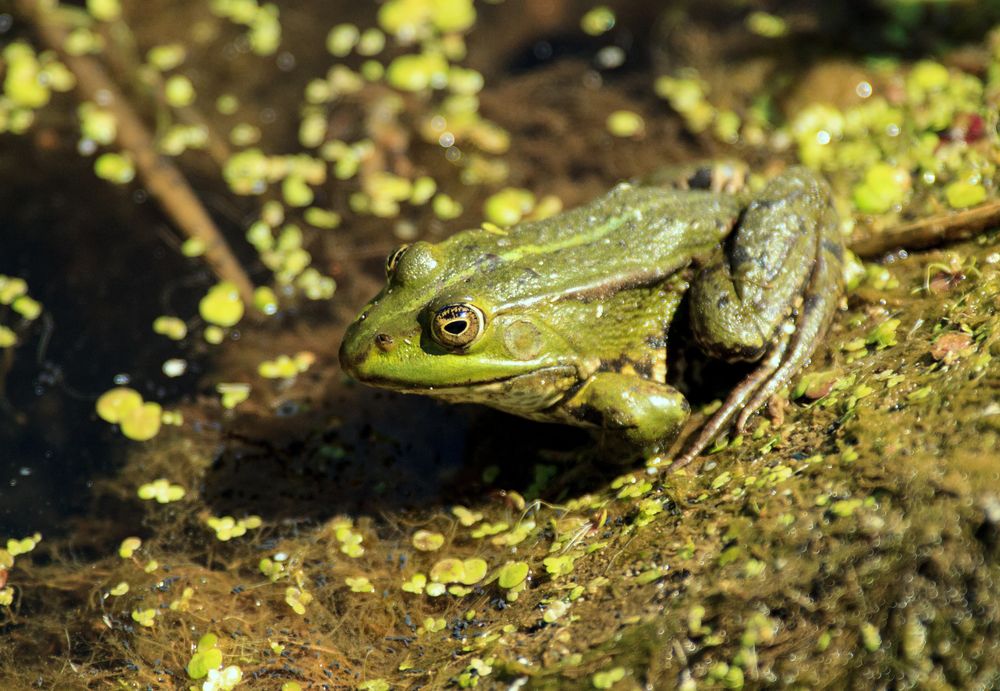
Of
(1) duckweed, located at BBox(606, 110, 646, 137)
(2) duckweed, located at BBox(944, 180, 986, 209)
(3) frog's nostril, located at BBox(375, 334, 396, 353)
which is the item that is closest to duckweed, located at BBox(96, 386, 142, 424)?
(3) frog's nostril, located at BBox(375, 334, 396, 353)

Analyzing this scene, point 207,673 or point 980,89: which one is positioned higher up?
point 980,89

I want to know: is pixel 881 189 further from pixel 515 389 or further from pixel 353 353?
pixel 353 353

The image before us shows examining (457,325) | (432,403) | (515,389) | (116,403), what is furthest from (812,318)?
(116,403)

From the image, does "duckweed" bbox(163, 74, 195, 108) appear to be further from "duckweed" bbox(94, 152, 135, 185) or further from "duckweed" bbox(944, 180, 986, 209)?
"duckweed" bbox(944, 180, 986, 209)

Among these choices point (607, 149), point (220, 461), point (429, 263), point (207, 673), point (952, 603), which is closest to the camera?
point (952, 603)

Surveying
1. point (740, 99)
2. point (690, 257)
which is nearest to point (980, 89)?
point (740, 99)

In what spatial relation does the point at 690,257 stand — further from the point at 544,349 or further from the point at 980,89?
the point at 980,89

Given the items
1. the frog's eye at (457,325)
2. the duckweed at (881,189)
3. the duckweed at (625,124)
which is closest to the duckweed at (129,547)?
the frog's eye at (457,325)
